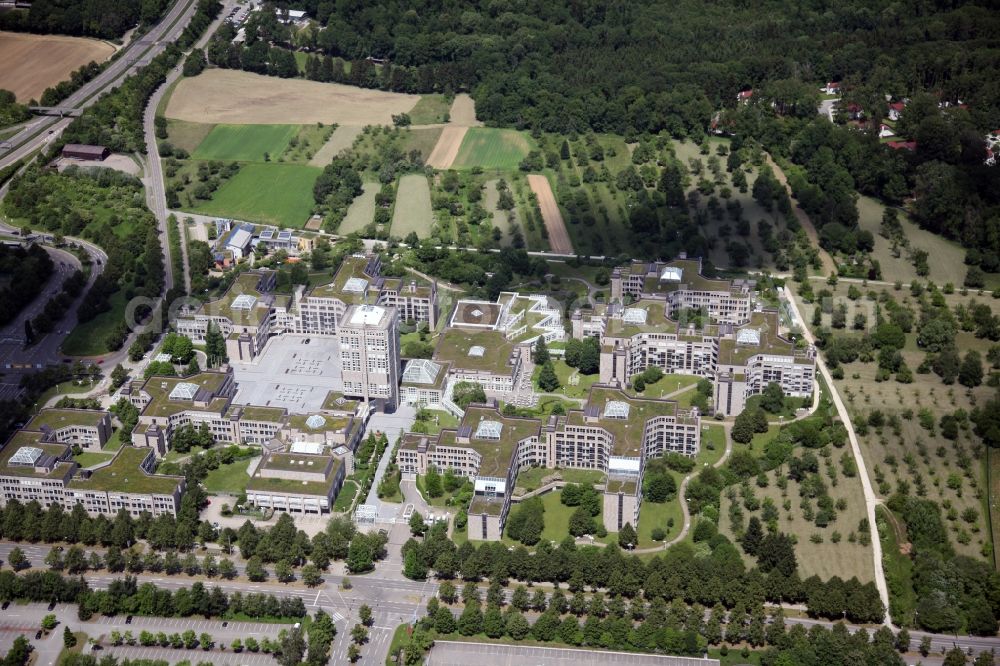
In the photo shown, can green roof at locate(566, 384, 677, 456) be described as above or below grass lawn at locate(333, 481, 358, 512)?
above

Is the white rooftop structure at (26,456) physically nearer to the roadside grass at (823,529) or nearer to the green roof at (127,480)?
the green roof at (127,480)

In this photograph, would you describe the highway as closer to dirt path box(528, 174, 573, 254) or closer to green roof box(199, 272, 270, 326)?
green roof box(199, 272, 270, 326)

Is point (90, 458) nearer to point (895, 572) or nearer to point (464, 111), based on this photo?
point (895, 572)

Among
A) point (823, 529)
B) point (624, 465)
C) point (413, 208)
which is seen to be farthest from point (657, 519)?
point (413, 208)

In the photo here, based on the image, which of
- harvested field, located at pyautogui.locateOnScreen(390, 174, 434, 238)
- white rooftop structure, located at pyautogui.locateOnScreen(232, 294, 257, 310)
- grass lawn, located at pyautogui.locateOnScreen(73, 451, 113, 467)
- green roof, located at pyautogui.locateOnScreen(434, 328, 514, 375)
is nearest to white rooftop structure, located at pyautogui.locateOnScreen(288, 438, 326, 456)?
grass lawn, located at pyautogui.locateOnScreen(73, 451, 113, 467)


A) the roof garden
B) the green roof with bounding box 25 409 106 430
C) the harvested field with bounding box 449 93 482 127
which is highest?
the harvested field with bounding box 449 93 482 127

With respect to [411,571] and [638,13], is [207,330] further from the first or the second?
[638,13]

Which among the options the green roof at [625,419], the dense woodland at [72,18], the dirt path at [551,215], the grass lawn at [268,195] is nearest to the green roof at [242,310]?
the grass lawn at [268,195]
